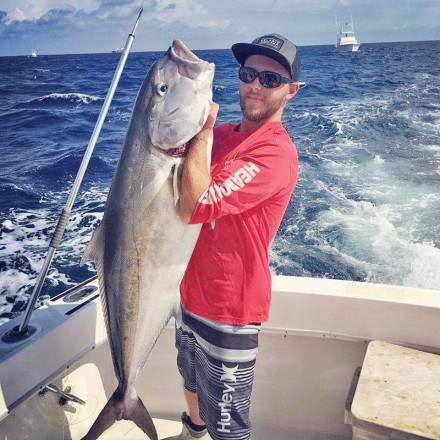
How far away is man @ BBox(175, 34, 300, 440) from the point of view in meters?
1.94

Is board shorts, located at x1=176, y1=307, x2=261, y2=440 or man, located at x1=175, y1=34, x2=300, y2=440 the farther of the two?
board shorts, located at x1=176, y1=307, x2=261, y2=440

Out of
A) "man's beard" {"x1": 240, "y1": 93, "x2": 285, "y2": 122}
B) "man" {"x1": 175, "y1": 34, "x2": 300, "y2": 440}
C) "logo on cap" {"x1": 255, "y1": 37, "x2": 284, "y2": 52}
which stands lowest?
"man" {"x1": 175, "y1": 34, "x2": 300, "y2": 440}

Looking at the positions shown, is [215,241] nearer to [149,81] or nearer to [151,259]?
[151,259]

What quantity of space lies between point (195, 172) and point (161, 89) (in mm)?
335

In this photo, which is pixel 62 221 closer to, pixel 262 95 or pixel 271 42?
pixel 262 95

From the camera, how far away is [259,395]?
2.87 meters

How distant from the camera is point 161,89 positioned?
185 cm

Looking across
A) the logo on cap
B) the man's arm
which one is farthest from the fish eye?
the logo on cap

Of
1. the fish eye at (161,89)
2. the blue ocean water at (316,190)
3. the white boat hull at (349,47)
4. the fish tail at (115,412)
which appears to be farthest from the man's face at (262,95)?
the white boat hull at (349,47)

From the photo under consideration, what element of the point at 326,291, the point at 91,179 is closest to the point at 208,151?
the point at 326,291

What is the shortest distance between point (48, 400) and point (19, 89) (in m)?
20.9

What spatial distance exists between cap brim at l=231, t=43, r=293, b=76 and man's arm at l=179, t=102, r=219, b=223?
36 cm

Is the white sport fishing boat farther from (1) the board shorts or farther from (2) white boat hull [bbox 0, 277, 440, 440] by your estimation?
(1) the board shorts

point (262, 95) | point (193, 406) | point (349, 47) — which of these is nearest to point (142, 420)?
point (193, 406)
